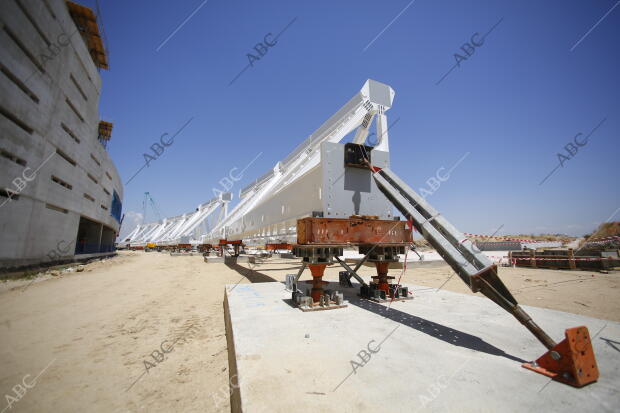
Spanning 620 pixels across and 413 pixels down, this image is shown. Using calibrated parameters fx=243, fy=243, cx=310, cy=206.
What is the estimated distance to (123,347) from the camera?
5664mm

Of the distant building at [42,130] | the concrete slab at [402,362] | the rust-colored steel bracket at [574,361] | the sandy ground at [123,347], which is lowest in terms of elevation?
the sandy ground at [123,347]

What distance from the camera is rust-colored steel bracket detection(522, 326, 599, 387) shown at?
279 centimetres

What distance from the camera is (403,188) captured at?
19.3 ft

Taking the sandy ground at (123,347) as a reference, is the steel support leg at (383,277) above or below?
above

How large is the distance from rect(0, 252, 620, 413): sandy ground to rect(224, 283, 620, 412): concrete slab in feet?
3.41

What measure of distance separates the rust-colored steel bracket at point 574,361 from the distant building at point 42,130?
2472cm

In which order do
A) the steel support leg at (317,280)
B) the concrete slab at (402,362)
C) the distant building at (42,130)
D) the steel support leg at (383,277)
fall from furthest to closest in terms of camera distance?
the distant building at (42,130), the steel support leg at (383,277), the steel support leg at (317,280), the concrete slab at (402,362)

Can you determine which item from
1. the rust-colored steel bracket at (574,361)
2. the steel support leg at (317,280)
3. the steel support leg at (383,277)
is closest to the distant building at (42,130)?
the steel support leg at (317,280)

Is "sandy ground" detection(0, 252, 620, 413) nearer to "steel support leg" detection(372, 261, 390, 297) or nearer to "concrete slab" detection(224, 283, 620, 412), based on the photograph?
"concrete slab" detection(224, 283, 620, 412)

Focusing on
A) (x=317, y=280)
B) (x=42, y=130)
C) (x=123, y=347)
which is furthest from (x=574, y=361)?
(x=42, y=130)

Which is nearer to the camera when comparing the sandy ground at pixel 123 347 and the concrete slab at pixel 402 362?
the concrete slab at pixel 402 362

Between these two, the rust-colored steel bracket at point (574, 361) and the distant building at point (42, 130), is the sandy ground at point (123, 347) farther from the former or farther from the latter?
the distant building at point (42, 130)

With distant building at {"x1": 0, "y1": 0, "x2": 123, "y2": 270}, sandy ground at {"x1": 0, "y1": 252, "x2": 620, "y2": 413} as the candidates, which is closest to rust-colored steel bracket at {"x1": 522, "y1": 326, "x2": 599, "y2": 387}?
sandy ground at {"x1": 0, "y1": 252, "x2": 620, "y2": 413}

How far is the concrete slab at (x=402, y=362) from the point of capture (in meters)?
2.51
